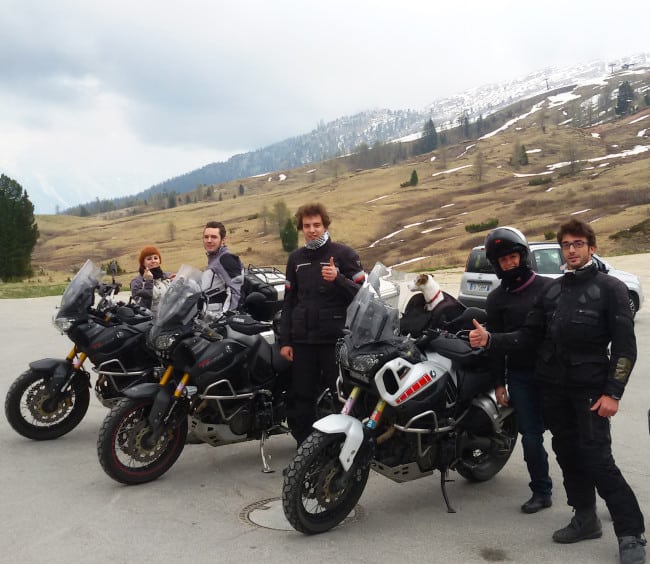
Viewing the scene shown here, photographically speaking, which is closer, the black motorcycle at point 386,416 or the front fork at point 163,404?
the black motorcycle at point 386,416

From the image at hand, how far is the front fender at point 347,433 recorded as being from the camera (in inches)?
161

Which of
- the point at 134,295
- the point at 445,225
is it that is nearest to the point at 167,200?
the point at 445,225

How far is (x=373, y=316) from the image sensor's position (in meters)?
4.32

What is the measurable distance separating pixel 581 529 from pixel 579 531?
2cm

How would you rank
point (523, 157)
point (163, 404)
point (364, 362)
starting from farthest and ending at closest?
point (523, 157)
point (163, 404)
point (364, 362)

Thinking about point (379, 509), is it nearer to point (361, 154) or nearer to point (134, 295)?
point (134, 295)

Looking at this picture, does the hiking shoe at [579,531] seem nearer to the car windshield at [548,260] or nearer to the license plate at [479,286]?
the car windshield at [548,260]

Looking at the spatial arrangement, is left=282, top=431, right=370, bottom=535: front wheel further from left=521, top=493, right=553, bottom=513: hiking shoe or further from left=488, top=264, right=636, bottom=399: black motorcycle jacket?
left=488, top=264, right=636, bottom=399: black motorcycle jacket

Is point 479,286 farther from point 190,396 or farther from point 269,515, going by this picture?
point 269,515

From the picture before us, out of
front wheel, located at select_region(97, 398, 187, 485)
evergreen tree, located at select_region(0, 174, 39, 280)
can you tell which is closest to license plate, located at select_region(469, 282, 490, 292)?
front wheel, located at select_region(97, 398, 187, 485)

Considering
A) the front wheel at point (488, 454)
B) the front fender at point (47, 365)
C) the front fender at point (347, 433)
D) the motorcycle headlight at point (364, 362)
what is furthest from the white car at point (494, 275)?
the front fender at point (347, 433)

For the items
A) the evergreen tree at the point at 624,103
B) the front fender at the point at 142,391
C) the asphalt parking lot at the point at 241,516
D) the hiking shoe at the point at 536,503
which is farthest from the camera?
the evergreen tree at the point at 624,103

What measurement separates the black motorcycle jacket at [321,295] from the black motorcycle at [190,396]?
489mm

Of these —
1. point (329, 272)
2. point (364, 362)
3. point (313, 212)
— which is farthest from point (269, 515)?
point (313, 212)
